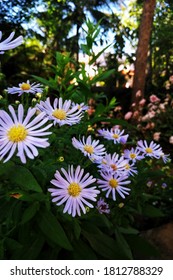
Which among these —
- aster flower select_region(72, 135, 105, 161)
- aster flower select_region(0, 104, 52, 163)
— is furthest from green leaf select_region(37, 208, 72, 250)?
aster flower select_region(0, 104, 52, 163)

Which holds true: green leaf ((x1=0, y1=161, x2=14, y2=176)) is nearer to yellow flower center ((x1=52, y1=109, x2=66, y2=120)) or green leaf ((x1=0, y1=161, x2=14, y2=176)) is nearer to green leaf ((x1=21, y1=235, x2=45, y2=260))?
yellow flower center ((x1=52, y1=109, x2=66, y2=120))

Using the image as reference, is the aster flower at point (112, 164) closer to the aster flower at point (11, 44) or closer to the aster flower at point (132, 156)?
→ the aster flower at point (132, 156)

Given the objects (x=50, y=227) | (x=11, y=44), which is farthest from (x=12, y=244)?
(x=11, y=44)

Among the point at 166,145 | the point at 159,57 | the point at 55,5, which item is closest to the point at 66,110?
the point at 166,145

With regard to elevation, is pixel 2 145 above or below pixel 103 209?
above

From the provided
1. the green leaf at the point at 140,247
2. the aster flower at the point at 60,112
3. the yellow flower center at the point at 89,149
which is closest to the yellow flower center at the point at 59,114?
the aster flower at the point at 60,112

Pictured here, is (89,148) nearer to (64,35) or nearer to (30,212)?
(30,212)
